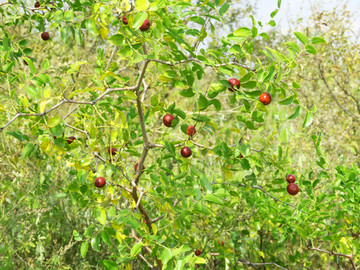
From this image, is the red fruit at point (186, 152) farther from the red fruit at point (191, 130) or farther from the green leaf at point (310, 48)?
the green leaf at point (310, 48)

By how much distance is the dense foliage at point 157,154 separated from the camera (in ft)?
5.05

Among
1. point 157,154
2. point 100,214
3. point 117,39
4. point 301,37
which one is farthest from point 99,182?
point 157,154

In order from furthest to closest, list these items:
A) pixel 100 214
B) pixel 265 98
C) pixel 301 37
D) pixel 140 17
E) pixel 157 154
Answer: pixel 157 154, pixel 100 214, pixel 265 98, pixel 301 37, pixel 140 17

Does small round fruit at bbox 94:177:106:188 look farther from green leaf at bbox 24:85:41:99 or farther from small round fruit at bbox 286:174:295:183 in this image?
small round fruit at bbox 286:174:295:183

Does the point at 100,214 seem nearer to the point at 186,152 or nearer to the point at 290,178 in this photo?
the point at 186,152

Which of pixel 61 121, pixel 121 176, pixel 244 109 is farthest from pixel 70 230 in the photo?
pixel 244 109

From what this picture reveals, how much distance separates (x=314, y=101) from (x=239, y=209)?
3.88 meters

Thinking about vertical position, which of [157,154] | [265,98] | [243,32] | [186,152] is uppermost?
[243,32]

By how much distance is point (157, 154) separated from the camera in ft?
10.7

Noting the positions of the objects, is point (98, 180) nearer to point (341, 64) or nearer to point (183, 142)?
point (183, 142)

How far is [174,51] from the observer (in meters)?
1.53

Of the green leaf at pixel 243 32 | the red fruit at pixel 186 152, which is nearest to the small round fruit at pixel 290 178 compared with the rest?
the red fruit at pixel 186 152

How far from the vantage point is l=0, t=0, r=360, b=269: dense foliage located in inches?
60.6

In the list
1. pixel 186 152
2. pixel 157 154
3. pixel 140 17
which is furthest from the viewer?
pixel 157 154
